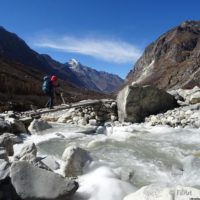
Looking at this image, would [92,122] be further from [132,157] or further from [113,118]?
[132,157]

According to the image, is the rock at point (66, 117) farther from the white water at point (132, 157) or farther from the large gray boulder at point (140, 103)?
the white water at point (132, 157)

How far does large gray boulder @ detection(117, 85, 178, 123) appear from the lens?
2062 centimetres

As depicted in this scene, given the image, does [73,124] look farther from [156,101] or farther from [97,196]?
[97,196]

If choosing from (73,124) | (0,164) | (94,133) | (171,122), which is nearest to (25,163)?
(0,164)

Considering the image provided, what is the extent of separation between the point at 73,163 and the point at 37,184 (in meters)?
1.93

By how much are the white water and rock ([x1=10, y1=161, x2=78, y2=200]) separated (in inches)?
17.5

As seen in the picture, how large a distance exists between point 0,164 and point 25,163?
626 millimetres

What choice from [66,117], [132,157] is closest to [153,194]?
[132,157]

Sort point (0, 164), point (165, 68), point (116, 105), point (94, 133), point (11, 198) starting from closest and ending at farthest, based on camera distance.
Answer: point (11, 198) → point (0, 164) → point (94, 133) → point (116, 105) → point (165, 68)

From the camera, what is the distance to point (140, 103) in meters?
20.7

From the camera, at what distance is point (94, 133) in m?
17.4

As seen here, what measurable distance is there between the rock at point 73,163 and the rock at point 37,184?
1574mm

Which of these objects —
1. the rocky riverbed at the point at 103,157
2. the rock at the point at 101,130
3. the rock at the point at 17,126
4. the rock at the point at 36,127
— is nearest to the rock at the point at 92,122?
the rocky riverbed at the point at 103,157

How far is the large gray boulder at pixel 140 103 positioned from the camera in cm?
2062
